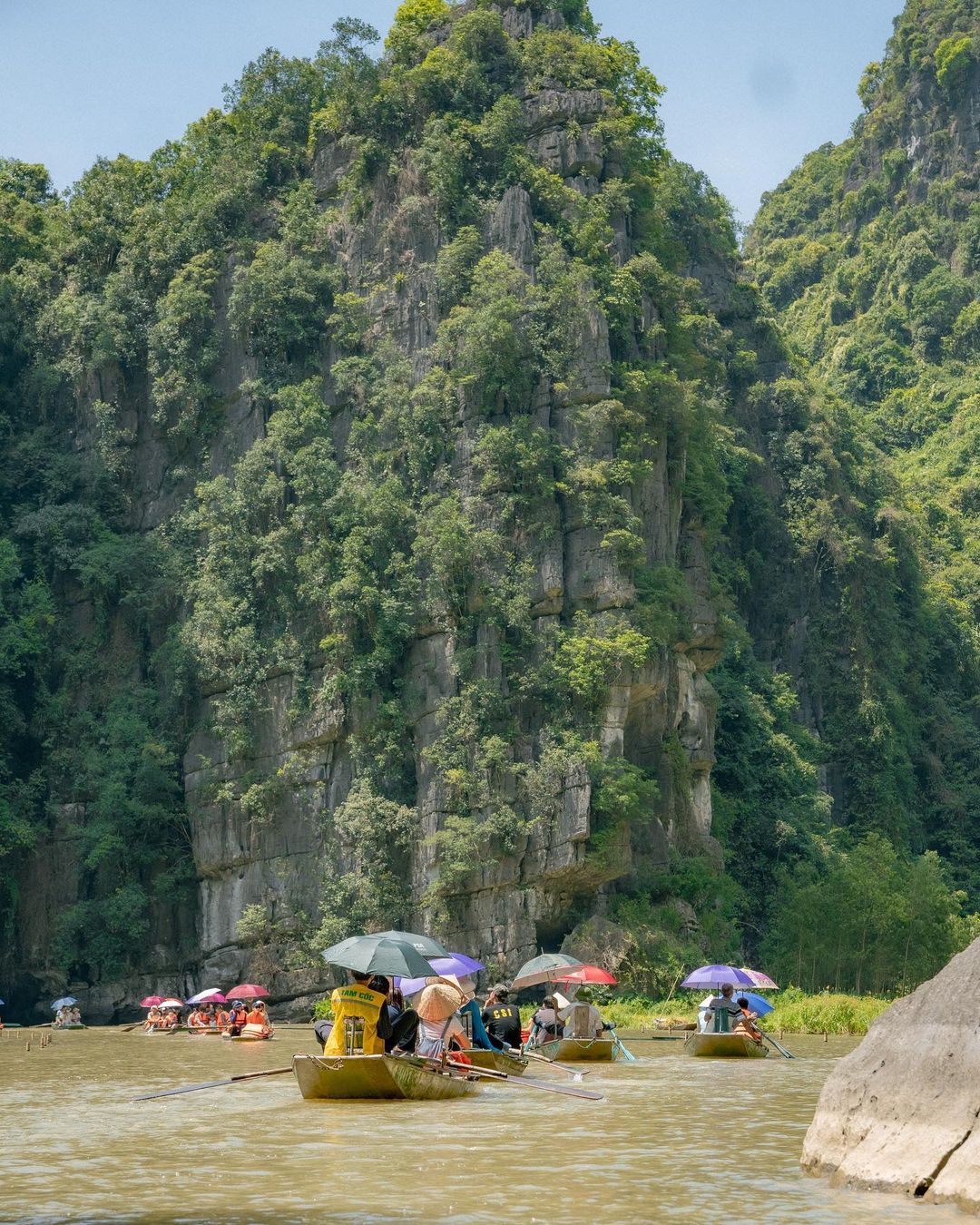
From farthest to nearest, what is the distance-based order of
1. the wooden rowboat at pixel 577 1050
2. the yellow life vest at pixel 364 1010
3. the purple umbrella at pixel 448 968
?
the wooden rowboat at pixel 577 1050, the purple umbrella at pixel 448 968, the yellow life vest at pixel 364 1010

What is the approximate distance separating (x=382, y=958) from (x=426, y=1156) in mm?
3798

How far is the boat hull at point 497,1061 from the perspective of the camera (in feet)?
57.4

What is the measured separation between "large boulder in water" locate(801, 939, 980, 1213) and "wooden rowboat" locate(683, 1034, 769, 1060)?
476 inches

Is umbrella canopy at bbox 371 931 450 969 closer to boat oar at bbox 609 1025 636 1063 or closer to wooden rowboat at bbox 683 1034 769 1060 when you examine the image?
boat oar at bbox 609 1025 636 1063

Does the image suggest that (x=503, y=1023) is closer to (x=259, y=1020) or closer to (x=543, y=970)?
(x=543, y=970)

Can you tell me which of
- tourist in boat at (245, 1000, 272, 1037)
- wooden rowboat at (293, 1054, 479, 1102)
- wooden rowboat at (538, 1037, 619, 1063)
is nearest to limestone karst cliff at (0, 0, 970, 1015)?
tourist in boat at (245, 1000, 272, 1037)

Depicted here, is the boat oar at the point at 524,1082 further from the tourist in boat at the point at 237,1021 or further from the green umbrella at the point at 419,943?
the tourist in boat at the point at 237,1021

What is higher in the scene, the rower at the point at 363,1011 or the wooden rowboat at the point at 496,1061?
the rower at the point at 363,1011

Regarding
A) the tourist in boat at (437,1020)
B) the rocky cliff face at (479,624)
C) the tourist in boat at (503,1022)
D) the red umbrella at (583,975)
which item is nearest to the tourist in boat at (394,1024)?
the tourist in boat at (437,1020)

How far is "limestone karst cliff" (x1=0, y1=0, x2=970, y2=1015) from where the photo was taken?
123 ft

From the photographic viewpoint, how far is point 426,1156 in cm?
1182

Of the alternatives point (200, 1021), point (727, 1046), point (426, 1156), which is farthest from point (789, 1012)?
point (426, 1156)

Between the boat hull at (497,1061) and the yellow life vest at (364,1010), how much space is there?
83.9 inches

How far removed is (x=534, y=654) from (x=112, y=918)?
1199cm
